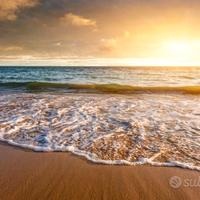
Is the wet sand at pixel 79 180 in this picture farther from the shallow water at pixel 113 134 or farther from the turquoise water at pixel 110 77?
the turquoise water at pixel 110 77

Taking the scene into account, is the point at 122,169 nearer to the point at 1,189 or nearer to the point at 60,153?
the point at 60,153

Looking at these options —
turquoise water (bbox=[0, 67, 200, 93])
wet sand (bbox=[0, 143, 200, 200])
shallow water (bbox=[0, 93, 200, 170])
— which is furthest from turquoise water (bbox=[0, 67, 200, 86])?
wet sand (bbox=[0, 143, 200, 200])

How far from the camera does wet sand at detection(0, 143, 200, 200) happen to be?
118 inches

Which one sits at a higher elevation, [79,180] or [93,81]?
[79,180]

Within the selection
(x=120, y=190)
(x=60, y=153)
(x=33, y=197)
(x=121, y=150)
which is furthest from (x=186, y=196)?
(x=60, y=153)

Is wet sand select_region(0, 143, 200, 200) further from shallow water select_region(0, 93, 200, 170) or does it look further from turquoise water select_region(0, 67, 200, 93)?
turquoise water select_region(0, 67, 200, 93)

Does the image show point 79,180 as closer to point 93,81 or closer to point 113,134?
point 113,134

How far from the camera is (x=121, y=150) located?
4.51 m

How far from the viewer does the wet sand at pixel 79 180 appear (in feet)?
9.87

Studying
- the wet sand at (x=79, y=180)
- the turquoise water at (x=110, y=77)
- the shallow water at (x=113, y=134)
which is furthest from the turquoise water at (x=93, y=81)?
the wet sand at (x=79, y=180)

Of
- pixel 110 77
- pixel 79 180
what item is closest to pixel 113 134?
pixel 79 180

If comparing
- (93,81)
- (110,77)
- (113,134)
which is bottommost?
(110,77)

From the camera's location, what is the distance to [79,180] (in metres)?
3.40

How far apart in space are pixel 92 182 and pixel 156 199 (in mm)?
932
